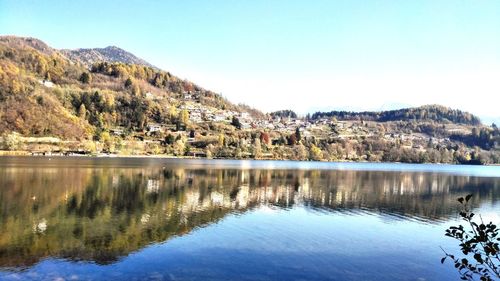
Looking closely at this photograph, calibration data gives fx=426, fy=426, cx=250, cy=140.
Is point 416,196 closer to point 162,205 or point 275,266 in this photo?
point 162,205

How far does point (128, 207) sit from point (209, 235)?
12.4 metres

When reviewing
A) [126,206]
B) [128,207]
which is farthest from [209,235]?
[126,206]

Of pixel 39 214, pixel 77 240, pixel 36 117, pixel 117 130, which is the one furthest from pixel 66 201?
pixel 117 130

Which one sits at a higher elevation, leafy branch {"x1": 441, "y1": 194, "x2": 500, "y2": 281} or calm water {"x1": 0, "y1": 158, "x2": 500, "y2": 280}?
leafy branch {"x1": 441, "y1": 194, "x2": 500, "y2": 281}

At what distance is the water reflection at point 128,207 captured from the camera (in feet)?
78.1

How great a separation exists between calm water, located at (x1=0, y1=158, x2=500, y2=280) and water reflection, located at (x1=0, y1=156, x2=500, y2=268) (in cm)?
8

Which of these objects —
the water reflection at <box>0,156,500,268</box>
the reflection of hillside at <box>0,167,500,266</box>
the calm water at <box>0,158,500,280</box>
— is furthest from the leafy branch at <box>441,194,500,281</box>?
the reflection of hillside at <box>0,167,500,266</box>

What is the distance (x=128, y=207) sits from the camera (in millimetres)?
37812

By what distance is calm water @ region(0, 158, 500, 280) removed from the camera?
67.3ft

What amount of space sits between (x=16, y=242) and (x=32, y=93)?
167447mm

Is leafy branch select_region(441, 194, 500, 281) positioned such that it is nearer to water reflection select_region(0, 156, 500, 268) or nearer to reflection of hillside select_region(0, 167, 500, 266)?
water reflection select_region(0, 156, 500, 268)

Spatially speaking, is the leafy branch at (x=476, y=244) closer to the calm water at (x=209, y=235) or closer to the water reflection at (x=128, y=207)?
the calm water at (x=209, y=235)

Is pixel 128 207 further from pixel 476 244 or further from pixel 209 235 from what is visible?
pixel 476 244

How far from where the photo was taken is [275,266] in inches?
851
